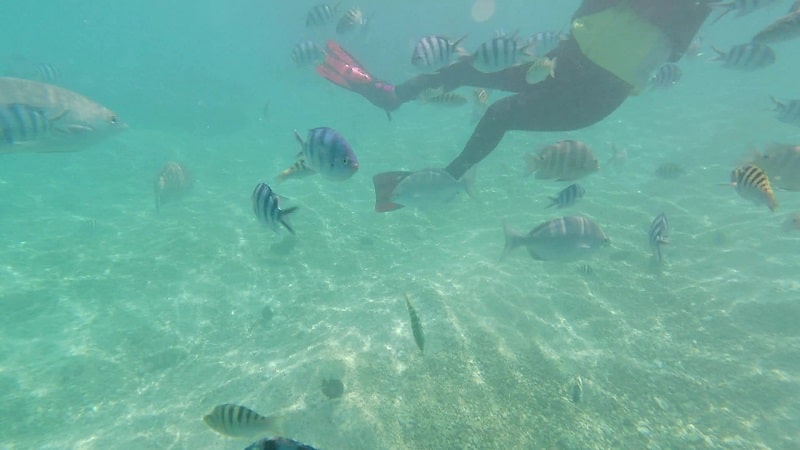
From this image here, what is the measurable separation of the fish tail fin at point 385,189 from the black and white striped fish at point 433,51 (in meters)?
2.05

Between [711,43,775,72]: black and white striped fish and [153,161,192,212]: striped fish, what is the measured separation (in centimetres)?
1233

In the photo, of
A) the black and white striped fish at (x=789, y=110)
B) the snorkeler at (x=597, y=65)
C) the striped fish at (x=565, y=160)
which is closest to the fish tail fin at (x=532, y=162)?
the striped fish at (x=565, y=160)

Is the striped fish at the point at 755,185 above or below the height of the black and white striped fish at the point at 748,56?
below

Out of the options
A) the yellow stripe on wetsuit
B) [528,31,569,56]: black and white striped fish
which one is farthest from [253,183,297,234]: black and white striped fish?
[528,31,569,56]: black and white striped fish

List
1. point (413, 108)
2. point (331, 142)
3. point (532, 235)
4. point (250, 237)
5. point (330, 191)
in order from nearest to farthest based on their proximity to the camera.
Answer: point (331, 142) → point (532, 235) → point (250, 237) → point (330, 191) → point (413, 108)

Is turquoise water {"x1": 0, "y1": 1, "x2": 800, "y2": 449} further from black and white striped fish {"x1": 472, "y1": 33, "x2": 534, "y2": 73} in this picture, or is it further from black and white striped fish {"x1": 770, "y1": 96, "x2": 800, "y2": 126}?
black and white striped fish {"x1": 472, "y1": 33, "x2": 534, "y2": 73}

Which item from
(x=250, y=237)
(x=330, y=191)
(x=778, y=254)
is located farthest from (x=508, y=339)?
(x=330, y=191)

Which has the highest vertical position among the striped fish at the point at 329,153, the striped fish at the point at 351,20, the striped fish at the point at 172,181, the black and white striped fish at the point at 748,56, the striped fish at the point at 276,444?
the striped fish at the point at 351,20

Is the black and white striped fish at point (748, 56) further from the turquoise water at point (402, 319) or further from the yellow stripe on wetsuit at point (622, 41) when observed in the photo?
the yellow stripe on wetsuit at point (622, 41)

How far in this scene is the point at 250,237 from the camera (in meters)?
11.1

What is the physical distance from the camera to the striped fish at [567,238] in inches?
204

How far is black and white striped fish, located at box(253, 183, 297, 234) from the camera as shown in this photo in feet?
10.7

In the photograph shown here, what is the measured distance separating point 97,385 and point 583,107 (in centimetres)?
955

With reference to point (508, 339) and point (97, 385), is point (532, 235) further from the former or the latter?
point (97, 385)
